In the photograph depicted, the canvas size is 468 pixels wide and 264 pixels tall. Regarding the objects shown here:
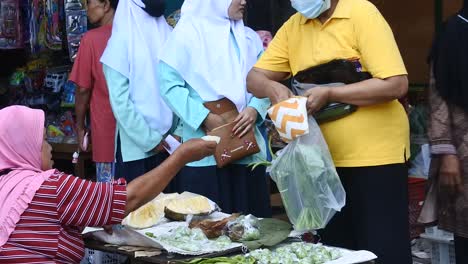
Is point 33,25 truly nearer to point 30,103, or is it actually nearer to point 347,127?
point 30,103

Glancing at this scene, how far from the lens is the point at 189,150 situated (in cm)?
290

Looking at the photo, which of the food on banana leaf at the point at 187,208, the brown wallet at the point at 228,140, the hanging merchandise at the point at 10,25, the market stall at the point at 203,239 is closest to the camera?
the market stall at the point at 203,239

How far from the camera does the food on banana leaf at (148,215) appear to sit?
→ 329 centimetres

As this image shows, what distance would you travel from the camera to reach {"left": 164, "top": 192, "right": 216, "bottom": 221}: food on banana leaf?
133 inches

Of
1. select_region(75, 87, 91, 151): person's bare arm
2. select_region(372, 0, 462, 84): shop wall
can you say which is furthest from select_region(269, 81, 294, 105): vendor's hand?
select_region(372, 0, 462, 84): shop wall

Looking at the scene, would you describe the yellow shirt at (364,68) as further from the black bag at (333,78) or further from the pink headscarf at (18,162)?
the pink headscarf at (18,162)

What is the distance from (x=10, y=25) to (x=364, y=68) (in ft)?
12.3

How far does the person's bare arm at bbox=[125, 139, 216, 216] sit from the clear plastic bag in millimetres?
335

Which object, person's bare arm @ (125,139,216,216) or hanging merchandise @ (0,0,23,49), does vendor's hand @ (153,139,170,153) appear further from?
hanging merchandise @ (0,0,23,49)

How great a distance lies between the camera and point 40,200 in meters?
2.68

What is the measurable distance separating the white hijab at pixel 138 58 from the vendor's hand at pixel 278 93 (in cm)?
122

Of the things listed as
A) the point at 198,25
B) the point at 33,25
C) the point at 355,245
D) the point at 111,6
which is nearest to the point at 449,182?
the point at 355,245

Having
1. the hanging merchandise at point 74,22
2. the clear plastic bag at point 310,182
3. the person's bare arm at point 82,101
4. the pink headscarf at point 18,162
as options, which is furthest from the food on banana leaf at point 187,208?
the hanging merchandise at point 74,22

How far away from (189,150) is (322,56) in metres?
0.70
